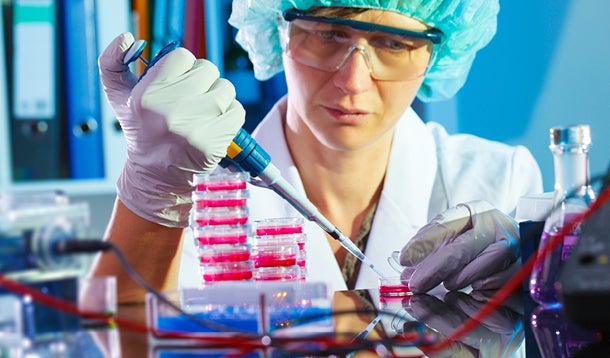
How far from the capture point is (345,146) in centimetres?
183

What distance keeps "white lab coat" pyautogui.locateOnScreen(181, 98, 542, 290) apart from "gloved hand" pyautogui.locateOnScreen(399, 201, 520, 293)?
1.96 feet

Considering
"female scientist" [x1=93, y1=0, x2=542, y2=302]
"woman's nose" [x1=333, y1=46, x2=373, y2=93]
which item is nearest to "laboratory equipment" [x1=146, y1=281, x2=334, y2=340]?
"female scientist" [x1=93, y1=0, x2=542, y2=302]

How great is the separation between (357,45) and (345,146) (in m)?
0.25

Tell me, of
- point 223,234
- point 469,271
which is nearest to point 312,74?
point 469,271

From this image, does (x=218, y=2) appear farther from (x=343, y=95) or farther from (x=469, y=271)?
(x=469, y=271)

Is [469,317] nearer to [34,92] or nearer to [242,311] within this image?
[242,311]

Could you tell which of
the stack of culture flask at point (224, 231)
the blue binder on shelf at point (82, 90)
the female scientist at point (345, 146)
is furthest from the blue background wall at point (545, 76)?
the stack of culture flask at point (224, 231)

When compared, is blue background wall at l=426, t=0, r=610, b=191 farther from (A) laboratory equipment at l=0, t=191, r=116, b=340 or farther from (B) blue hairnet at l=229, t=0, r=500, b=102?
(A) laboratory equipment at l=0, t=191, r=116, b=340

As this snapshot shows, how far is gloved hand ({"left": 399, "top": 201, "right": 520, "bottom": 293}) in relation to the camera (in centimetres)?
122

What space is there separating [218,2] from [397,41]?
1185 millimetres

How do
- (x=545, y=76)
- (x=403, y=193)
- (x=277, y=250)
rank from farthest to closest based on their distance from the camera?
(x=545, y=76)
(x=403, y=193)
(x=277, y=250)

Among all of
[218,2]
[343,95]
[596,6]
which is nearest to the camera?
[343,95]

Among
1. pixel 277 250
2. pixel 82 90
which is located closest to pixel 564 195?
pixel 277 250

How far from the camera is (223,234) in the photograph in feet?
3.19
